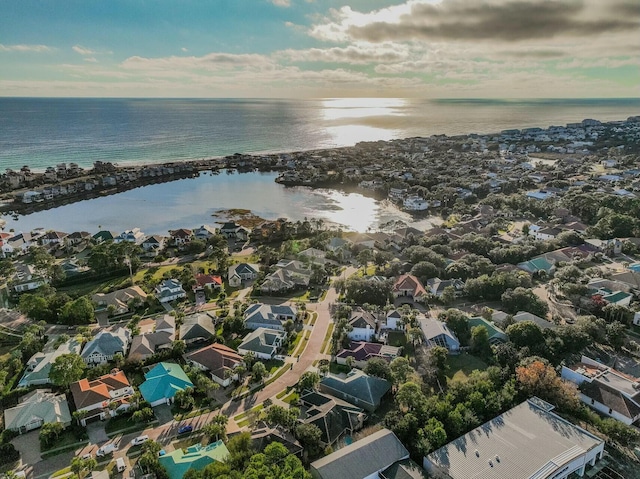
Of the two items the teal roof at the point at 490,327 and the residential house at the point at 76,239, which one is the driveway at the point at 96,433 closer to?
the teal roof at the point at 490,327

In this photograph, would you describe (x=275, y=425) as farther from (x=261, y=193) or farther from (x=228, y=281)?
(x=261, y=193)

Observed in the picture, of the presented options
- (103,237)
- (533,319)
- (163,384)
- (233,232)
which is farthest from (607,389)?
(103,237)

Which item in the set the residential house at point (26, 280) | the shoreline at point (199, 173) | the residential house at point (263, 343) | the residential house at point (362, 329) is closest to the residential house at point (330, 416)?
the residential house at point (263, 343)

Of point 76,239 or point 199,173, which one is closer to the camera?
point 76,239

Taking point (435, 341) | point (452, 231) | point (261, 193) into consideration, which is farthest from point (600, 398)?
point (261, 193)

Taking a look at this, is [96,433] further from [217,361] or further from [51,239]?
[51,239]

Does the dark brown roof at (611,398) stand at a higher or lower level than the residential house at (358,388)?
higher
